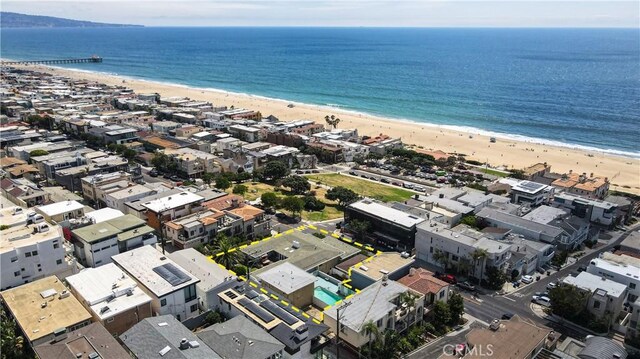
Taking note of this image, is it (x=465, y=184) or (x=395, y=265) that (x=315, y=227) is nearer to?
(x=395, y=265)

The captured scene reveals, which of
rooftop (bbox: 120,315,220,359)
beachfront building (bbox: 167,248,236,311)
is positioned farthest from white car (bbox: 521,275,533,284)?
rooftop (bbox: 120,315,220,359)

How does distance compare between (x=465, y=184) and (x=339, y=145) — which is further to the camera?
(x=339, y=145)

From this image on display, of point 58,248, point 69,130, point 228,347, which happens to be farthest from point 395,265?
point 69,130

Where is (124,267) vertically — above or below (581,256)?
above

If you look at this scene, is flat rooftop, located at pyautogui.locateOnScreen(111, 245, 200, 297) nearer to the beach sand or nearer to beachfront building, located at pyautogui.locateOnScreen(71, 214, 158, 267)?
beachfront building, located at pyautogui.locateOnScreen(71, 214, 158, 267)

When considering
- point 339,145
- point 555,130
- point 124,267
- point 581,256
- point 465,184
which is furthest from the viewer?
point 555,130

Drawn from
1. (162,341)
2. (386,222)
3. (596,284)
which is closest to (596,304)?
(596,284)

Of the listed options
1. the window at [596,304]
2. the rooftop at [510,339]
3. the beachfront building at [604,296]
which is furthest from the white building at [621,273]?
the rooftop at [510,339]
